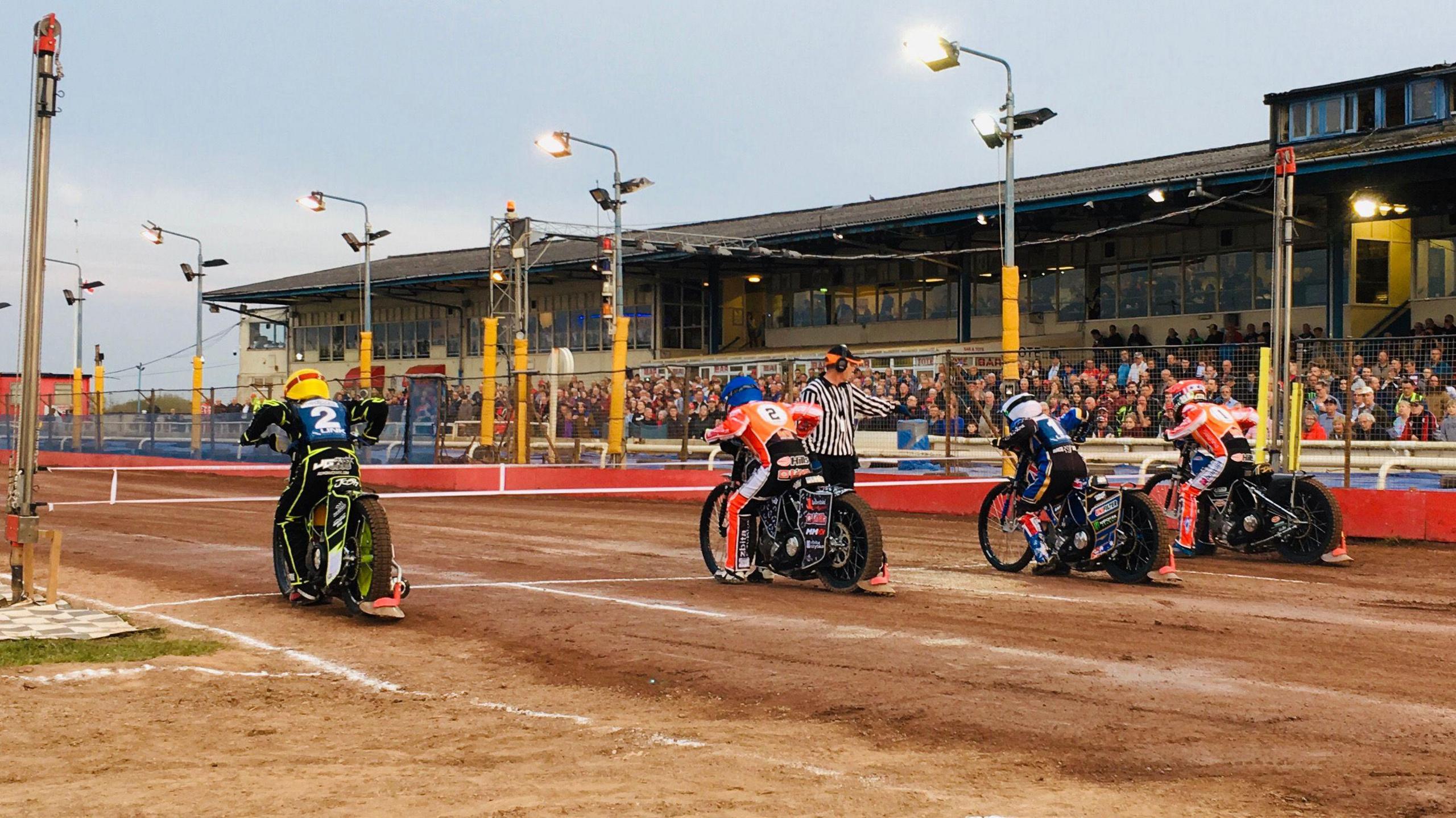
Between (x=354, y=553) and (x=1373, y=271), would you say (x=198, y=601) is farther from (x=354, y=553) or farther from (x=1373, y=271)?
(x=1373, y=271)

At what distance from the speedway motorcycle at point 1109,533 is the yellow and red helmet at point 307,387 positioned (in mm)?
6094

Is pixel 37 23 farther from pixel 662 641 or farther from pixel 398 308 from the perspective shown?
pixel 398 308

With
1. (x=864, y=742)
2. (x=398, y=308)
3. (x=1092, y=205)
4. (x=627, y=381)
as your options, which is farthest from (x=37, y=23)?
(x=398, y=308)

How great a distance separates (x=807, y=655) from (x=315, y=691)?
2.72 m

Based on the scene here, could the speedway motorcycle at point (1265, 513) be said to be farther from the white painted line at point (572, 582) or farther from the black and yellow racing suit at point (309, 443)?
the black and yellow racing suit at point (309, 443)

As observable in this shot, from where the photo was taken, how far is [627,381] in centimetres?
2500

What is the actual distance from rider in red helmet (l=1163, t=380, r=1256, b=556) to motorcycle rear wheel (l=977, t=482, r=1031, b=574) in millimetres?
2308

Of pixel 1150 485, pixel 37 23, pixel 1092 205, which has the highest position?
pixel 1092 205

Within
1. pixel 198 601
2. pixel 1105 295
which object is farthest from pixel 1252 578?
pixel 1105 295

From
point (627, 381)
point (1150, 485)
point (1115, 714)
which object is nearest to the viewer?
point (1115, 714)

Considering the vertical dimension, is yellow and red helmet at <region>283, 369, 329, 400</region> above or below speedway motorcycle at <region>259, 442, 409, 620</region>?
above

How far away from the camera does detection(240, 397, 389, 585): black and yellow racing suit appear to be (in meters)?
9.87

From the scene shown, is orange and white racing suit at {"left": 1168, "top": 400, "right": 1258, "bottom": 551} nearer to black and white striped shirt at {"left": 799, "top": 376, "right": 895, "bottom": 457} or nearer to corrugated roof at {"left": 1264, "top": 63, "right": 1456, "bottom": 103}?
black and white striped shirt at {"left": 799, "top": 376, "right": 895, "bottom": 457}

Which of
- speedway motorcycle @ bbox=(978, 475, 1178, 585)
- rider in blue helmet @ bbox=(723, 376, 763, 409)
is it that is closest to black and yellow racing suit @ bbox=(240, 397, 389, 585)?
rider in blue helmet @ bbox=(723, 376, 763, 409)
